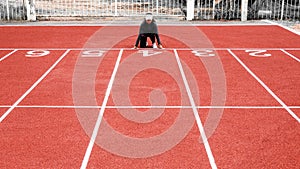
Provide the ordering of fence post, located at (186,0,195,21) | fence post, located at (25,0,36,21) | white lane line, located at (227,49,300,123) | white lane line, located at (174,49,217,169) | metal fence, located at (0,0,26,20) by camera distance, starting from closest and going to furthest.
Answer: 1. white lane line, located at (174,49,217,169)
2. white lane line, located at (227,49,300,123)
3. fence post, located at (186,0,195,21)
4. fence post, located at (25,0,36,21)
5. metal fence, located at (0,0,26,20)

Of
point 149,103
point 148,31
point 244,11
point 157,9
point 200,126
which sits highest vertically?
point 157,9

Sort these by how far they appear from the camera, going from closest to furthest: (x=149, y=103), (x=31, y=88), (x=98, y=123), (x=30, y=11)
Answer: (x=98, y=123) → (x=149, y=103) → (x=31, y=88) → (x=30, y=11)

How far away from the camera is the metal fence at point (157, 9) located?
22.8 metres

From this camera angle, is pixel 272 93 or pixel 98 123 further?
pixel 272 93

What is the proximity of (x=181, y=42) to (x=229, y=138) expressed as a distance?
8.76m

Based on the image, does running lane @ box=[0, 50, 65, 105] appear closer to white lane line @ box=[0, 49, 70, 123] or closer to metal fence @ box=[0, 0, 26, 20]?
white lane line @ box=[0, 49, 70, 123]

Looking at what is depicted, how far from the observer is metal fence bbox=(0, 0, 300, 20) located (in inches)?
899

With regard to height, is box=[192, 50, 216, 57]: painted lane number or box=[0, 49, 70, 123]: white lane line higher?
box=[192, 50, 216, 57]: painted lane number

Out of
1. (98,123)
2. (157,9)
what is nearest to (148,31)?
(98,123)

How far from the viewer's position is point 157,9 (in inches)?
914

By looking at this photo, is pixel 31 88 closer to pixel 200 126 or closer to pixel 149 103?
pixel 149 103

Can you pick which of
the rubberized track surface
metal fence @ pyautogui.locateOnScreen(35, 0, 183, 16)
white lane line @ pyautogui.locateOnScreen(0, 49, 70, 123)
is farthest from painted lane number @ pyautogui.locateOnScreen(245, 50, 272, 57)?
metal fence @ pyautogui.locateOnScreen(35, 0, 183, 16)

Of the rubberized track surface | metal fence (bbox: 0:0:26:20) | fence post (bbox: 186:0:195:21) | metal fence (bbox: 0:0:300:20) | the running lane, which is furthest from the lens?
metal fence (bbox: 0:0:300:20)

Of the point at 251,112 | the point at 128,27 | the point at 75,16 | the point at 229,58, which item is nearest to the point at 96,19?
the point at 75,16
